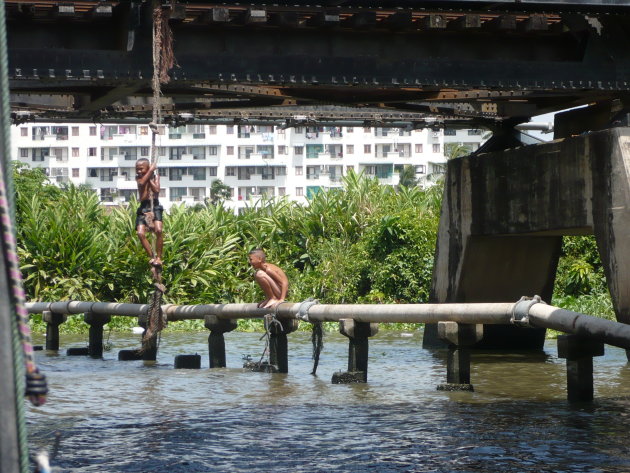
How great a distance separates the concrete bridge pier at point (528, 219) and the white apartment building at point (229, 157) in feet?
303

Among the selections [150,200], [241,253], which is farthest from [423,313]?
[241,253]

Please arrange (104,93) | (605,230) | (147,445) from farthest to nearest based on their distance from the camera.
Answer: (104,93)
(605,230)
(147,445)

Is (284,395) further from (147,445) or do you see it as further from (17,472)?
(17,472)

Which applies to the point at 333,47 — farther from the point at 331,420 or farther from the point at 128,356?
the point at 128,356

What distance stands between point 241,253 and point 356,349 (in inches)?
762

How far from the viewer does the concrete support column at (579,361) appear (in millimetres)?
13070

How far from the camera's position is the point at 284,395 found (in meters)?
15.3

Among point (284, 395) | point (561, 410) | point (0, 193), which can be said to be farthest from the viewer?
point (284, 395)

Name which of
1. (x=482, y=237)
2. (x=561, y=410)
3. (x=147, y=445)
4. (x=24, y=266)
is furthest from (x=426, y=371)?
(x=24, y=266)

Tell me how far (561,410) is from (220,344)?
24.6 ft

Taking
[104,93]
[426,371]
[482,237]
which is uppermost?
[104,93]

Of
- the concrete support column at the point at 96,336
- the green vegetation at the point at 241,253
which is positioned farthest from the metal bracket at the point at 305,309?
the green vegetation at the point at 241,253

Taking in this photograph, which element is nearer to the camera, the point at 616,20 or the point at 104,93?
the point at 616,20

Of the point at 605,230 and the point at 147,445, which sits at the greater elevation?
the point at 605,230
